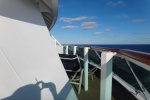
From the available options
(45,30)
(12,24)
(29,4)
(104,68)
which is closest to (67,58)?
(45,30)

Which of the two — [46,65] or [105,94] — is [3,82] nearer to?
[46,65]

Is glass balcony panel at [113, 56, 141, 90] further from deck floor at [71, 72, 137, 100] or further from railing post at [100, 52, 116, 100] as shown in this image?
railing post at [100, 52, 116, 100]

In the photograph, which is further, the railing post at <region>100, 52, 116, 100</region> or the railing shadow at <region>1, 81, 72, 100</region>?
the railing shadow at <region>1, 81, 72, 100</region>

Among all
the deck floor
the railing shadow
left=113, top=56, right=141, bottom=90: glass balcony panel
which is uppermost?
left=113, top=56, right=141, bottom=90: glass balcony panel

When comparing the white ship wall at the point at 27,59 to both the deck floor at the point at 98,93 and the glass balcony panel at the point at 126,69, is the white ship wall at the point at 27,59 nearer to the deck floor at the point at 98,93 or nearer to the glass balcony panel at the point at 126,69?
the deck floor at the point at 98,93

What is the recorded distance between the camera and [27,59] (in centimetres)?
306

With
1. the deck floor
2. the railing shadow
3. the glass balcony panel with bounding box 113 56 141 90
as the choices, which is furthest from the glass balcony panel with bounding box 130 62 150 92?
the railing shadow

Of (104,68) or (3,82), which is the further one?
(3,82)

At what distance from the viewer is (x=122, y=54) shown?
2.64 m

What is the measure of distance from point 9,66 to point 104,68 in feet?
3.69

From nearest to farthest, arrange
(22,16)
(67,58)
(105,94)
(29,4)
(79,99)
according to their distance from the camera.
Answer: (105,94)
(22,16)
(29,4)
(79,99)
(67,58)

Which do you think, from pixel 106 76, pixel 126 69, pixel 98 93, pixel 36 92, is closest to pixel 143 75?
pixel 106 76

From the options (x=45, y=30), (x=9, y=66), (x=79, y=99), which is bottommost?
(x=79, y=99)

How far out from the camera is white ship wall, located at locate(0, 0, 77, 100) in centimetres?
274
